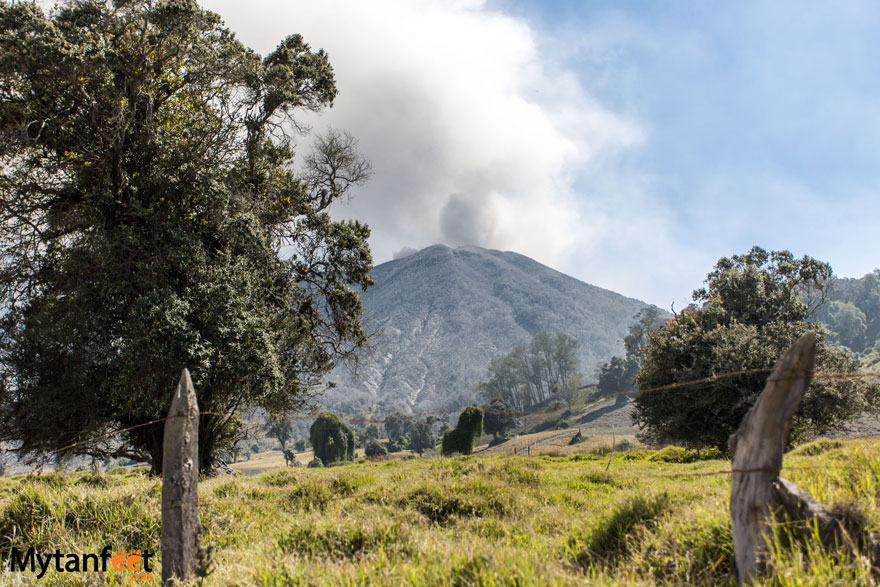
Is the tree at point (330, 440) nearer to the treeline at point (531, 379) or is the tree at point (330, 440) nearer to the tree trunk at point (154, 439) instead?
the tree trunk at point (154, 439)

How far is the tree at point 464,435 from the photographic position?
203 feet

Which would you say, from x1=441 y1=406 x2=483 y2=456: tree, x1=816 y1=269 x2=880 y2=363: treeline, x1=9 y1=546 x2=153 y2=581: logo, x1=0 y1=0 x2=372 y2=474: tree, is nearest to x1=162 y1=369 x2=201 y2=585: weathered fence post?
x1=9 y1=546 x2=153 y2=581: logo

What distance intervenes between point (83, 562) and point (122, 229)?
40.6ft

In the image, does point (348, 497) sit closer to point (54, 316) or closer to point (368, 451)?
point (54, 316)

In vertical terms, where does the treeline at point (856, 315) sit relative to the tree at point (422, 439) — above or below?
above

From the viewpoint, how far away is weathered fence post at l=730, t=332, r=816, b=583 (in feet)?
12.5

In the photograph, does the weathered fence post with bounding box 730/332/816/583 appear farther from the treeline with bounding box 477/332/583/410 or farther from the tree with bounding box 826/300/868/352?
the tree with bounding box 826/300/868/352

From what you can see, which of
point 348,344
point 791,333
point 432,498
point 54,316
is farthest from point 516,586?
point 791,333

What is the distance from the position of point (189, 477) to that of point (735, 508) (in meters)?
5.48

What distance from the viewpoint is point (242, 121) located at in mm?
19812

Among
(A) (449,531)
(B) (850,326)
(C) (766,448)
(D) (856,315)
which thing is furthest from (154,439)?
(D) (856,315)

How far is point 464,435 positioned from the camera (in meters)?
62.2

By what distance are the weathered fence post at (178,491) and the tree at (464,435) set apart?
5725 cm

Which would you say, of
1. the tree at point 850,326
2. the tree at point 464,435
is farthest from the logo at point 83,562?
the tree at point 850,326
